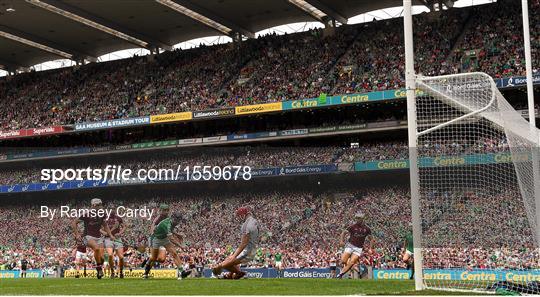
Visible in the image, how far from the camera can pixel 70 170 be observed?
183 feet

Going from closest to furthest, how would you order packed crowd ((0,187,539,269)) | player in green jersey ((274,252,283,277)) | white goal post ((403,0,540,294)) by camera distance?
1. white goal post ((403,0,540,294))
2. packed crowd ((0,187,539,269))
3. player in green jersey ((274,252,283,277))

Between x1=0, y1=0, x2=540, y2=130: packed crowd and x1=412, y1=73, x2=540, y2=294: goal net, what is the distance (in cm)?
1782

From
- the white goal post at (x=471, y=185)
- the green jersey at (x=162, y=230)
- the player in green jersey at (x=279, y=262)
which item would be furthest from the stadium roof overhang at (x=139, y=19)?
the green jersey at (x=162, y=230)

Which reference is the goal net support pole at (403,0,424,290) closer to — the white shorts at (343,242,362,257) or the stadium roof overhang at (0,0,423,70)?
the white shorts at (343,242,362,257)

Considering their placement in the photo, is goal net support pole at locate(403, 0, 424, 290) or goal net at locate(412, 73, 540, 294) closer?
goal net support pole at locate(403, 0, 424, 290)

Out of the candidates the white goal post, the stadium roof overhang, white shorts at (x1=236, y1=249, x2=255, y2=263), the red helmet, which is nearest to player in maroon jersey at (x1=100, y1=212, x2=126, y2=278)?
white shorts at (x1=236, y1=249, x2=255, y2=263)

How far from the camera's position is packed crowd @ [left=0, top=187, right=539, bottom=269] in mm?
28222

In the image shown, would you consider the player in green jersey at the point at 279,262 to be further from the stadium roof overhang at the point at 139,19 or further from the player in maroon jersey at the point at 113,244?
the stadium roof overhang at the point at 139,19

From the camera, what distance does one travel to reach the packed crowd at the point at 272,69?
1788 inches

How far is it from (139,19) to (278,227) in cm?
1819

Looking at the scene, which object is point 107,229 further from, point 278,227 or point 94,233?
point 278,227

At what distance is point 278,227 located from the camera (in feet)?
145

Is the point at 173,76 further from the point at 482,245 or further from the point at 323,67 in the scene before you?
the point at 482,245

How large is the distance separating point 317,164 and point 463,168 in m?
22.0
